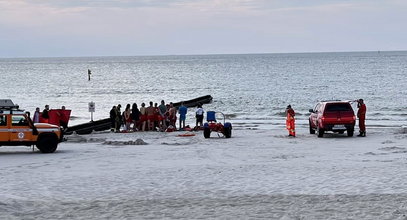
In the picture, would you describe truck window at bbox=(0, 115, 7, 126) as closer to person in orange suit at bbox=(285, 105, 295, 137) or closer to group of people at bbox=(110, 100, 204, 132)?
group of people at bbox=(110, 100, 204, 132)

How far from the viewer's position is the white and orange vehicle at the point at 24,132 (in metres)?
24.0

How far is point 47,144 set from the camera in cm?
2469

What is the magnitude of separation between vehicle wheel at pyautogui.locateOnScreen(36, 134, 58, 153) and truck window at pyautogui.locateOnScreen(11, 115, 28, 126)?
0.72 m

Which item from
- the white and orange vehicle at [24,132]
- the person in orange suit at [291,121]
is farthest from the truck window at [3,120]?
the person in orange suit at [291,121]

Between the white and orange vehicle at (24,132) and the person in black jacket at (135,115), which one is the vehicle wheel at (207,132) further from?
the white and orange vehicle at (24,132)

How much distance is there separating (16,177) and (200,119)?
17.6 m

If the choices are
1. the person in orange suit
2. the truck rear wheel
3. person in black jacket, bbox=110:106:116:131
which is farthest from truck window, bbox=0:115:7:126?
the truck rear wheel

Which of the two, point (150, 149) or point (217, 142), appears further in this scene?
point (217, 142)

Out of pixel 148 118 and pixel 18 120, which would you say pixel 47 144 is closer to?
pixel 18 120

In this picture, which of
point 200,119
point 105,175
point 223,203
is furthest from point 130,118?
point 223,203

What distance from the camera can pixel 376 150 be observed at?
2467 centimetres

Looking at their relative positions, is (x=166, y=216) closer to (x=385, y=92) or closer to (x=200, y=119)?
(x=200, y=119)

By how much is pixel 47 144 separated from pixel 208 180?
8768mm

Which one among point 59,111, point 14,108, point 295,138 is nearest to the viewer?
point 14,108
